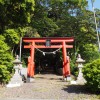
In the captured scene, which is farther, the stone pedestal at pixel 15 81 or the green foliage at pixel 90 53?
the green foliage at pixel 90 53

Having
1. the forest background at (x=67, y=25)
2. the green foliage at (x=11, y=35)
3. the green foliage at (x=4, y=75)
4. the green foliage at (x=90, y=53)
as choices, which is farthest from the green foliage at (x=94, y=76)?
the green foliage at (x=90, y=53)

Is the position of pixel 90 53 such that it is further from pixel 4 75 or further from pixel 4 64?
pixel 4 75

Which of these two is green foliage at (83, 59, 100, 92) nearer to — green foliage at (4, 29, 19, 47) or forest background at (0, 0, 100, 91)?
green foliage at (4, 29, 19, 47)

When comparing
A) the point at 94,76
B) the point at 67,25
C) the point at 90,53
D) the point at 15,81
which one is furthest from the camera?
the point at 67,25

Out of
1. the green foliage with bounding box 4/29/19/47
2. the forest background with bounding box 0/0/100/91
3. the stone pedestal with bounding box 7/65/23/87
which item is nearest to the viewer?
the stone pedestal with bounding box 7/65/23/87

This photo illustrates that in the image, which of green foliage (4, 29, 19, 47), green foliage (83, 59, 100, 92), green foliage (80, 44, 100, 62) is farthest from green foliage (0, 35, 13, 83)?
green foliage (80, 44, 100, 62)

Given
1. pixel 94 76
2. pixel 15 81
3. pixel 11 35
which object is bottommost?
pixel 15 81

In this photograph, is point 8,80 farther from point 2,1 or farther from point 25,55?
point 25,55

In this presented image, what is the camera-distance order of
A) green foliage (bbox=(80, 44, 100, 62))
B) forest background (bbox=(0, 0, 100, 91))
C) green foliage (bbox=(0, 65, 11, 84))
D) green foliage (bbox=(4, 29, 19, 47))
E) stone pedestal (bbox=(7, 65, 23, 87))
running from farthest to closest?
1. forest background (bbox=(0, 0, 100, 91))
2. green foliage (bbox=(80, 44, 100, 62))
3. green foliage (bbox=(4, 29, 19, 47))
4. green foliage (bbox=(0, 65, 11, 84))
5. stone pedestal (bbox=(7, 65, 23, 87))

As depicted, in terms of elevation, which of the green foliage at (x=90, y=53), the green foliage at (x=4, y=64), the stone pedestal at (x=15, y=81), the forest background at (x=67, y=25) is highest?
the forest background at (x=67, y=25)

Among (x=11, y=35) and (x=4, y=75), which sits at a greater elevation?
(x=11, y=35)

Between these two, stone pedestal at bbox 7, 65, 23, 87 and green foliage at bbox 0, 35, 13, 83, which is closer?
stone pedestal at bbox 7, 65, 23, 87

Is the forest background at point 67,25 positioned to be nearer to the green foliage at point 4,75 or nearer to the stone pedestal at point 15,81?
the stone pedestal at point 15,81

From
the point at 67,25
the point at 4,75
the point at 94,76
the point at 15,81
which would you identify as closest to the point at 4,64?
the point at 4,75
